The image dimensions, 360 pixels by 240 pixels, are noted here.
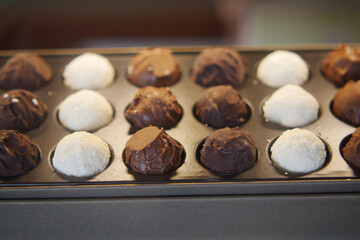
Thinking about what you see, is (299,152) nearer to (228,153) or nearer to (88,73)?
(228,153)

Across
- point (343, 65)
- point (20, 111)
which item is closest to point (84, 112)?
point (20, 111)

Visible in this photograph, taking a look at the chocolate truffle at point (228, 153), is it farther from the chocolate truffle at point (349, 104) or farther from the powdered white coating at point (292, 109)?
the chocolate truffle at point (349, 104)

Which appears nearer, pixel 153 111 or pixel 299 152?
pixel 299 152

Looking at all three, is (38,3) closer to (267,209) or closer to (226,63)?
(226,63)

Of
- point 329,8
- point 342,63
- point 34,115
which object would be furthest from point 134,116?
point 329,8

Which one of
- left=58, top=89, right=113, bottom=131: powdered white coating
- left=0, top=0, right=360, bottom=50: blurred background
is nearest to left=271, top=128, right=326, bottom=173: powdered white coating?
left=58, top=89, right=113, bottom=131: powdered white coating
